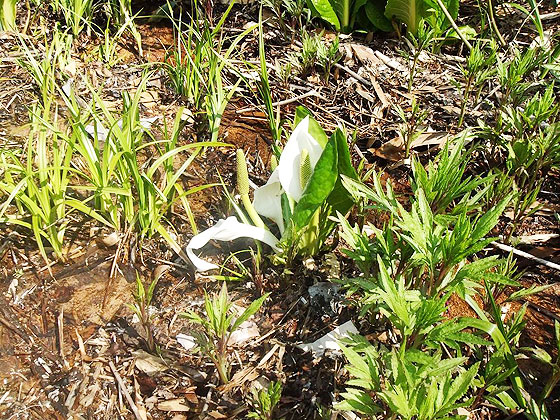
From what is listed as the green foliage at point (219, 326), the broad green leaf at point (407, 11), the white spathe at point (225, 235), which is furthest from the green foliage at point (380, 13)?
the green foliage at point (219, 326)

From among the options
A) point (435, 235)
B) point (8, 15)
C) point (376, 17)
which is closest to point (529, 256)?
point (435, 235)

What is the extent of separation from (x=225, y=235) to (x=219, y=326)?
323 millimetres

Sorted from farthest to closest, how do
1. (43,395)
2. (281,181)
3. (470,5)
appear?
(470,5), (281,181), (43,395)

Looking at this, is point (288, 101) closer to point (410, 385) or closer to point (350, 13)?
point (350, 13)

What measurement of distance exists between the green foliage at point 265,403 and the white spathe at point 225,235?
386 millimetres

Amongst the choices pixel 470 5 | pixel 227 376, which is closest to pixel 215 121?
pixel 227 376

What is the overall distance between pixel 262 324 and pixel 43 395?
57cm

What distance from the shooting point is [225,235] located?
61.0 inches

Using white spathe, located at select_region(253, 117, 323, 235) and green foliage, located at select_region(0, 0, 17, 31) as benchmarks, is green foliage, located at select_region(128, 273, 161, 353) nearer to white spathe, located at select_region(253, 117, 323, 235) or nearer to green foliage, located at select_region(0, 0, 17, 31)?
white spathe, located at select_region(253, 117, 323, 235)

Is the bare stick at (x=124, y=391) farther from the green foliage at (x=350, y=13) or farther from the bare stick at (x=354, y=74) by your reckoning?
the green foliage at (x=350, y=13)

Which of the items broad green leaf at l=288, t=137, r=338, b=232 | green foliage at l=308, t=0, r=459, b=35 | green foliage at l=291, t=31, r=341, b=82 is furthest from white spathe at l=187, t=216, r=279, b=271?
A: green foliage at l=308, t=0, r=459, b=35

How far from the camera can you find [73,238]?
5.58 feet

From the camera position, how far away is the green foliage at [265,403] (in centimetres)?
123

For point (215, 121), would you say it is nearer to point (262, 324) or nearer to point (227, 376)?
point (262, 324)
